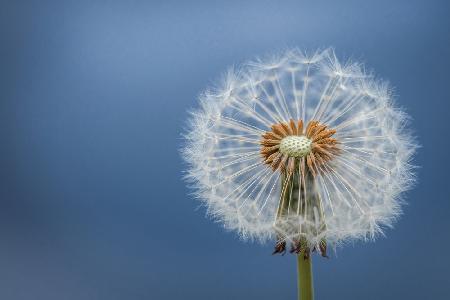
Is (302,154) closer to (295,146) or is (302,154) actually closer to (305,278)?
(295,146)

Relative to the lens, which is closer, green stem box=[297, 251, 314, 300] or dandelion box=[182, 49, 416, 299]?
dandelion box=[182, 49, 416, 299]

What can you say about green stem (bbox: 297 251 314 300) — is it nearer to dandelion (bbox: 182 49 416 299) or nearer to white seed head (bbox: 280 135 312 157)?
dandelion (bbox: 182 49 416 299)

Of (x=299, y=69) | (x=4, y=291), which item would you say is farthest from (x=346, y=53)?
(x=4, y=291)

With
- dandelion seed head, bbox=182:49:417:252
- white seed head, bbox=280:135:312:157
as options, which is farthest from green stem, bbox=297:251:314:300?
white seed head, bbox=280:135:312:157

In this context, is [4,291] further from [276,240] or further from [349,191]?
[349,191]

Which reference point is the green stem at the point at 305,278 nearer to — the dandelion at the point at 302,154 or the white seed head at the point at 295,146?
the dandelion at the point at 302,154

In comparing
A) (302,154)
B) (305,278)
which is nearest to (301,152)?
(302,154)

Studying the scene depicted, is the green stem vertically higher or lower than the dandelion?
lower

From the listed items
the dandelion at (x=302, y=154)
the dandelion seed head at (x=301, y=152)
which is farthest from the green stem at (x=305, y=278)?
the dandelion seed head at (x=301, y=152)
